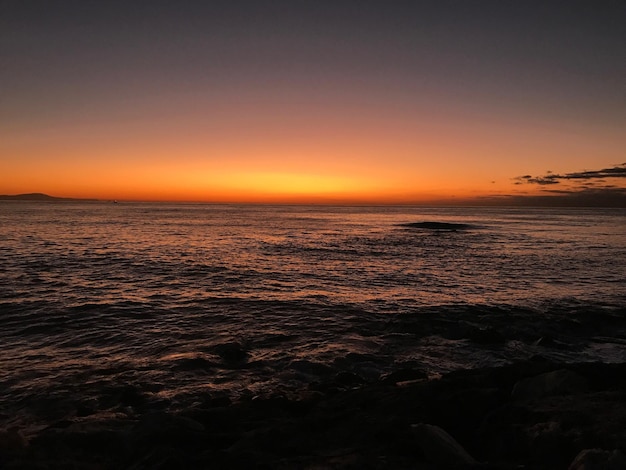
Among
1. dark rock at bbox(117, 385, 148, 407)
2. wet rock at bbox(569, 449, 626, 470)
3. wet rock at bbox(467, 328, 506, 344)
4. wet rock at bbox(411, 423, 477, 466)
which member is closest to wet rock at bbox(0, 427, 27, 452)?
dark rock at bbox(117, 385, 148, 407)

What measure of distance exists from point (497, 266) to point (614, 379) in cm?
2473

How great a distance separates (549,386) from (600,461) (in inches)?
136

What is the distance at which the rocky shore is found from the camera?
5836 millimetres

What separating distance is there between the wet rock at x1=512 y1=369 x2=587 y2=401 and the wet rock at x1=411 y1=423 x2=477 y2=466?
105 inches

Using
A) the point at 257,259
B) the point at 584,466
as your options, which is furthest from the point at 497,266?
the point at 584,466

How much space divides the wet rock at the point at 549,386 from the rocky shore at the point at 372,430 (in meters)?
0.02

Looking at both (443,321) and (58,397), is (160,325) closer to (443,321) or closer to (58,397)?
(58,397)

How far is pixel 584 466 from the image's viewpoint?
4.84m

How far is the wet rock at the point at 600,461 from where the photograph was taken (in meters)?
4.75

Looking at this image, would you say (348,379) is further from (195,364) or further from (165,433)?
(165,433)

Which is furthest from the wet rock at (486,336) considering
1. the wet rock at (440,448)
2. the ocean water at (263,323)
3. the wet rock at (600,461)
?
the wet rock at (600,461)

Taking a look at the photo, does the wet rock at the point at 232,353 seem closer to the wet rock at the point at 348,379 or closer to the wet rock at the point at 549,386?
the wet rock at the point at 348,379

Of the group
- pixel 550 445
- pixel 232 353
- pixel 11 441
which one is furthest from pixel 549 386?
pixel 11 441

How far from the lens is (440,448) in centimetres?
A: 586
